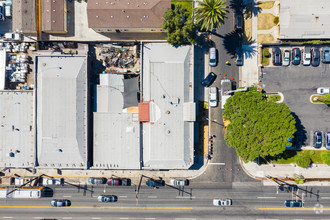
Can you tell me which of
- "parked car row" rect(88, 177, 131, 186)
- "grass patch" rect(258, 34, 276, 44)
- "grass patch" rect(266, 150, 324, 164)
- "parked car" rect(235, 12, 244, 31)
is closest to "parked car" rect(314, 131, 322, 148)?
"grass patch" rect(266, 150, 324, 164)

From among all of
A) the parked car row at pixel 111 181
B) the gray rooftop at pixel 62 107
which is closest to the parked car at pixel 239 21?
the gray rooftop at pixel 62 107

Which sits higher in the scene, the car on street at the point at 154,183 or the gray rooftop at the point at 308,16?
the gray rooftop at the point at 308,16

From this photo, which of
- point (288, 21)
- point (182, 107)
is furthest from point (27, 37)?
point (288, 21)

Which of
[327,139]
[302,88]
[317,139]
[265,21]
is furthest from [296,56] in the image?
[327,139]

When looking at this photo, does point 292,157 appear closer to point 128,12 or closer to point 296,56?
point 296,56

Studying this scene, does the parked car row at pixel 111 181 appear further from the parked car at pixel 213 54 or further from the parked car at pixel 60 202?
the parked car at pixel 213 54
